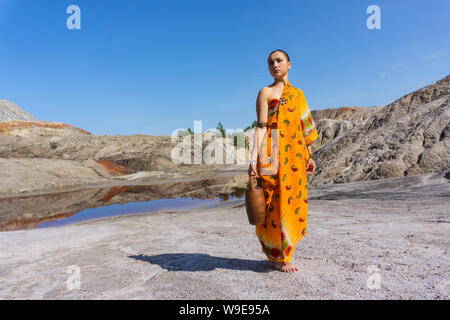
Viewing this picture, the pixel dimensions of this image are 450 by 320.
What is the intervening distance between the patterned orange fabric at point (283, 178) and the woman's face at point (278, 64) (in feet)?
0.77

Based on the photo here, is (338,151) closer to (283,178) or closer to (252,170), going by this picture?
(283,178)

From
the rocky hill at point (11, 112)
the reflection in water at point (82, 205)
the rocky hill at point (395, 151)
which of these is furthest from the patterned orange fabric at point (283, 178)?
the rocky hill at point (11, 112)

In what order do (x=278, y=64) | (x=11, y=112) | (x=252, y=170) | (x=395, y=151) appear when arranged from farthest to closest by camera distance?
1. (x=11, y=112)
2. (x=395, y=151)
3. (x=278, y=64)
4. (x=252, y=170)

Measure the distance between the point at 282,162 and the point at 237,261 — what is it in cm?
128

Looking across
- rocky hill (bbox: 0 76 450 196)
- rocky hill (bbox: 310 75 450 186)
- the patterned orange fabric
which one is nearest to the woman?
the patterned orange fabric

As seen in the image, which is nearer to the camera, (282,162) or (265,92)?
(282,162)

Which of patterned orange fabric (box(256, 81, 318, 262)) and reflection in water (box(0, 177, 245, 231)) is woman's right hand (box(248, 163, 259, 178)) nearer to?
patterned orange fabric (box(256, 81, 318, 262))

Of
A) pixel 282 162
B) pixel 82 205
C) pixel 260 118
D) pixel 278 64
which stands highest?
pixel 278 64

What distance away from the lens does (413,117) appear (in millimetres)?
12250

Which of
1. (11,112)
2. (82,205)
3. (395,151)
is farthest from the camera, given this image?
(11,112)

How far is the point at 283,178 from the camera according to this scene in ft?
8.61

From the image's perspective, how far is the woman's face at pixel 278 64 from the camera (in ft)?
9.20

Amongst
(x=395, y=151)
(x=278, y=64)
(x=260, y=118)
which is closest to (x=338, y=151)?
(x=395, y=151)

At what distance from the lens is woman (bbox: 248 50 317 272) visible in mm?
2619
